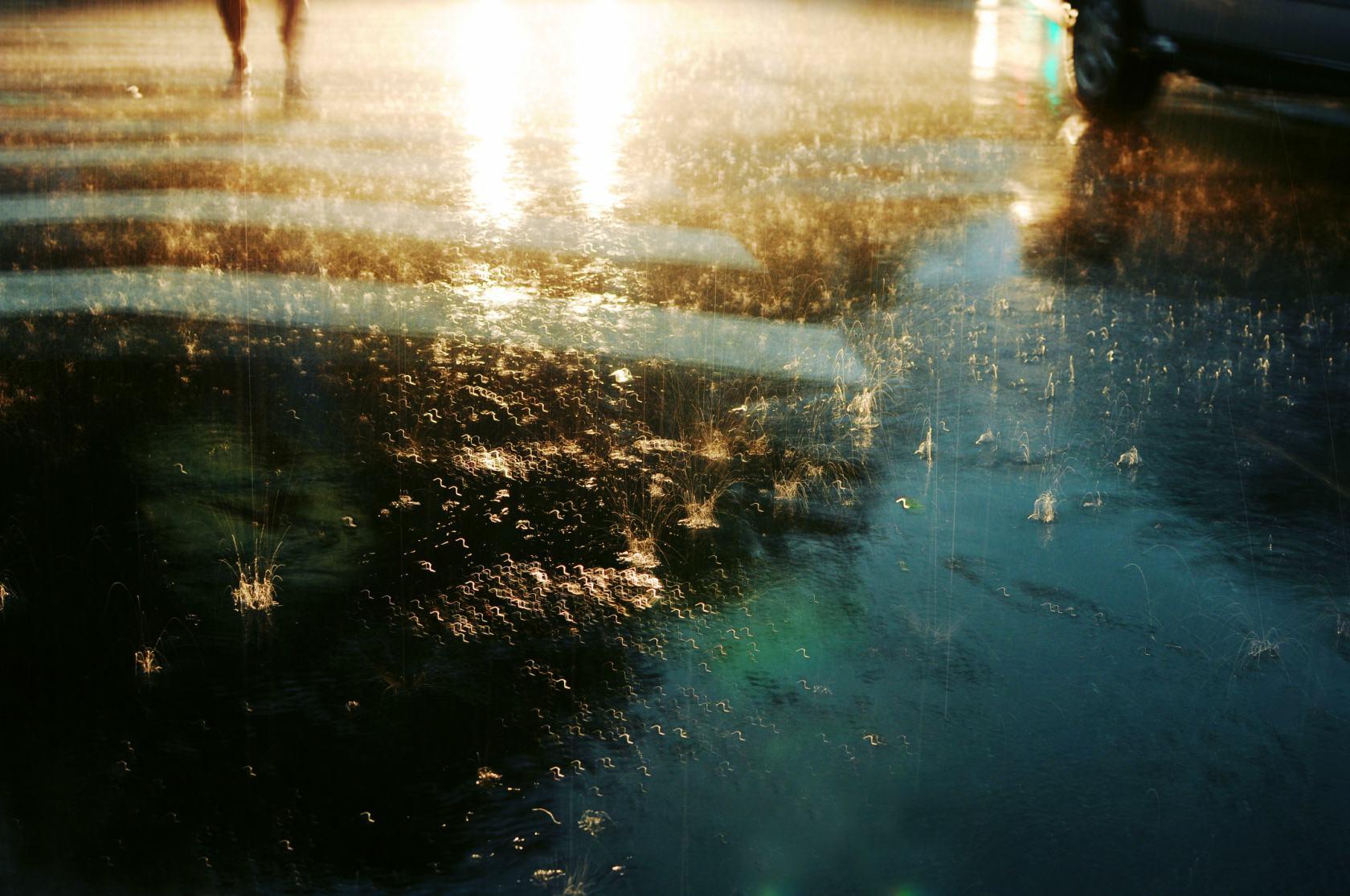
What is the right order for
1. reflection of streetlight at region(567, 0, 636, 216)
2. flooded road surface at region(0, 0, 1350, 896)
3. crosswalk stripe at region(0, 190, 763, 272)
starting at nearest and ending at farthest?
1. flooded road surface at region(0, 0, 1350, 896)
2. crosswalk stripe at region(0, 190, 763, 272)
3. reflection of streetlight at region(567, 0, 636, 216)

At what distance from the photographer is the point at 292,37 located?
1145cm

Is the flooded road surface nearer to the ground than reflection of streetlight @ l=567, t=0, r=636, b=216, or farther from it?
nearer to the ground

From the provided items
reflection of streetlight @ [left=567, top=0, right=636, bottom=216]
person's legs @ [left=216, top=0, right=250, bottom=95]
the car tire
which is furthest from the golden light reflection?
person's legs @ [left=216, top=0, right=250, bottom=95]

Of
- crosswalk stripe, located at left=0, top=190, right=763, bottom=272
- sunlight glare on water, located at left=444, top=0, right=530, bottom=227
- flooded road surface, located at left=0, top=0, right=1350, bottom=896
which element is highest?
sunlight glare on water, located at left=444, top=0, right=530, bottom=227

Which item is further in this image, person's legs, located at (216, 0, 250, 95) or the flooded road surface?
person's legs, located at (216, 0, 250, 95)

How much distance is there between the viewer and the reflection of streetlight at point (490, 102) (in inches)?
339

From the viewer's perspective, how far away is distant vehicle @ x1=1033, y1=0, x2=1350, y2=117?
750 centimetres

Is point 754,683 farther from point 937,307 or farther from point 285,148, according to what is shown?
point 285,148

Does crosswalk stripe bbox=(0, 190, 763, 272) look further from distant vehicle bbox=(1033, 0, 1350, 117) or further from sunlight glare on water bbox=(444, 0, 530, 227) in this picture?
distant vehicle bbox=(1033, 0, 1350, 117)

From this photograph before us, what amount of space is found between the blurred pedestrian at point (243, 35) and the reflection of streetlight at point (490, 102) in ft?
5.12

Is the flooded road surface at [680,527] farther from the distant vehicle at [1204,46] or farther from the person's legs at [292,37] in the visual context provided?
the person's legs at [292,37]

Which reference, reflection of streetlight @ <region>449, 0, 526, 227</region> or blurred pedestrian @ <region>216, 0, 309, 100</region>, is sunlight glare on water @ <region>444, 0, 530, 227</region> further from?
blurred pedestrian @ <region>216, 0, 309, 100</region>

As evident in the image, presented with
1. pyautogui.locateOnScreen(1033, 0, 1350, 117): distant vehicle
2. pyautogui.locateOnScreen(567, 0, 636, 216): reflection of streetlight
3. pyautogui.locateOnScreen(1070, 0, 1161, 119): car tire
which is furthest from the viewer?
pyautogui.locateOnScreen(1070, 0, 1161, 119): car tire

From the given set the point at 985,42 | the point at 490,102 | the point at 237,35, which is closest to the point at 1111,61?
the point at 490,102
